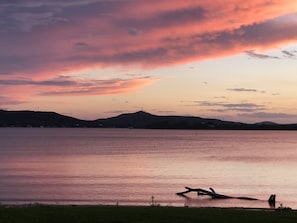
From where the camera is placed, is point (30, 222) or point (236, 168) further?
point (236, 168)

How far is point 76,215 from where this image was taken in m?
16.1

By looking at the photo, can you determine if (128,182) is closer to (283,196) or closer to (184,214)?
(283,196)

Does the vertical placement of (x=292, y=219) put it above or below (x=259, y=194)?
above

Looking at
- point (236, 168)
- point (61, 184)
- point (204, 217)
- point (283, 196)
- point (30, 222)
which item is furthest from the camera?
point (236, 168)

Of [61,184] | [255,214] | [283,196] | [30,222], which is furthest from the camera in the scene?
[61,184]

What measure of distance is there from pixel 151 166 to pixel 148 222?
→ 202 feet

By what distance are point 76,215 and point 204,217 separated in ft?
14.4

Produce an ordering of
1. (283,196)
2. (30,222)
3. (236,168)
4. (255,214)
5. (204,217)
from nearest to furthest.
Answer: (30,222)
(204,217)
(255,214)
(283,196)
(236,168)

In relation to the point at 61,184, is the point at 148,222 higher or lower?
higher

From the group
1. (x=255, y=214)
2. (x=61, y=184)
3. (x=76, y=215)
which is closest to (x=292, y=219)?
(x=255, y=214)

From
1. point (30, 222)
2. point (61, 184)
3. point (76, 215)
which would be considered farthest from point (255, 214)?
point (61, 184)

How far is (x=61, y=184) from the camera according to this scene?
52.8 metres

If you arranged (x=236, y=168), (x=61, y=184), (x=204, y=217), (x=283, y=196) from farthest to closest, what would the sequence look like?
(x=236, y=168) → (x=61, y=184) → (x=283, y=196) → (x=204, y=217)

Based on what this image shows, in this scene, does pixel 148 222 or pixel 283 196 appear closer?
pixel 148 222
